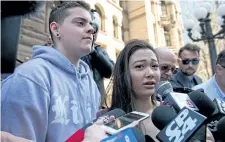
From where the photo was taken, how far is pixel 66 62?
1.75 metres

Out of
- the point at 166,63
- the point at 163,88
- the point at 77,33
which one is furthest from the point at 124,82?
the point at 166,63

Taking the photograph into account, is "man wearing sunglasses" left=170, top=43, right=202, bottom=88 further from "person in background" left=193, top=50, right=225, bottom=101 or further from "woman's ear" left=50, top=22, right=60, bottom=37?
A: "woman's ear" left=50, top=22, right=60, bottom=37

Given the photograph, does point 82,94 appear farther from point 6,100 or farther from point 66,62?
point 6,100

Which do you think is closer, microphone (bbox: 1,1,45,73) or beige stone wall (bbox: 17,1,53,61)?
microphone (bbox: 1,1,45,73)

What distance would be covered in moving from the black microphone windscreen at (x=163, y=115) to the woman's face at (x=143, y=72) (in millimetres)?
443

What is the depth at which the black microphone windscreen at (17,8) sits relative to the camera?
0.76 meters

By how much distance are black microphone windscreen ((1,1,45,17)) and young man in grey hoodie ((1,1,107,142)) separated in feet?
2.25

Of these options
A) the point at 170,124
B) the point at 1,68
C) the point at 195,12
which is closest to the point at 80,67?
the point at 170,124

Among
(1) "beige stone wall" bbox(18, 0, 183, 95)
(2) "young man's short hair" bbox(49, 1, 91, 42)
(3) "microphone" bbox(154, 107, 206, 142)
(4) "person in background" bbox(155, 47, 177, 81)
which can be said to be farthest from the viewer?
(1) "beige stone wall" bbox(18, 0, 183, 95)

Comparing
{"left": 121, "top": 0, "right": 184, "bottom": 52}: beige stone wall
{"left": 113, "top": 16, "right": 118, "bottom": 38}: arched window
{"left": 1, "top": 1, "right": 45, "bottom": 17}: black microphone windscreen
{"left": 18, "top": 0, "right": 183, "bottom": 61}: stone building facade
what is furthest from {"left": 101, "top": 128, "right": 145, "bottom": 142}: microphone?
{"left": 113, "top": 16, "right": 118, "bottom": 38}: arched window

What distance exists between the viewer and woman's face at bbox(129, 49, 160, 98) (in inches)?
67.5

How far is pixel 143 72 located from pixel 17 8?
1069mm

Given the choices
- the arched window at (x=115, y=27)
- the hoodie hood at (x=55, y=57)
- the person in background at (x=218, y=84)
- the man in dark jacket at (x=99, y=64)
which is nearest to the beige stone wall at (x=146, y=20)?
the arched window at (x=115, y=27)

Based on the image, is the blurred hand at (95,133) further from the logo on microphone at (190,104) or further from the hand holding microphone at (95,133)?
the logo on microphone at (190,104)
